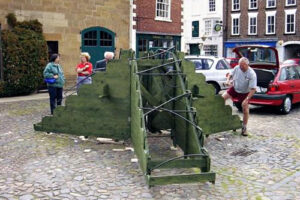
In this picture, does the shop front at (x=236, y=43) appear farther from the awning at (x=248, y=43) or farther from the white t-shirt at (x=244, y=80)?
the white t-shirt at (x=244, y=80)

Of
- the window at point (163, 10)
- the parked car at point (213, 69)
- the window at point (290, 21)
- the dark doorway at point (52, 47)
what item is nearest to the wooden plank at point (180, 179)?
the parked car at point (213, 69)

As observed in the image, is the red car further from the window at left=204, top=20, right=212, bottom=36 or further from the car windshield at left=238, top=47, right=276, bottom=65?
the window at left=204, top=20, right=212, bottom=36

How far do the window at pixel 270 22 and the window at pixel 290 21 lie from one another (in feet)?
4.48

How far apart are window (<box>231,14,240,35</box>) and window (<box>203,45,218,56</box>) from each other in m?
2.75

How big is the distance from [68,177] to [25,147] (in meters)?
2.05

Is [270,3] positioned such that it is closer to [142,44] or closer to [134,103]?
[142,44]

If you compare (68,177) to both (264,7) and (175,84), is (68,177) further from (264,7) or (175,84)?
(264,7)

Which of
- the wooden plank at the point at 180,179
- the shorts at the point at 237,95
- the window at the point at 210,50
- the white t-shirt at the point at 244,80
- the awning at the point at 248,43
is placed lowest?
the wooden plank at the point at 180,179

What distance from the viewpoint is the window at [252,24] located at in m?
41.2

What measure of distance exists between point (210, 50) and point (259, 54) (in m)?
33.7

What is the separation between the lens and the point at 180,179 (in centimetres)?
497

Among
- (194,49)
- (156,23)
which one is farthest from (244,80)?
(194,49)

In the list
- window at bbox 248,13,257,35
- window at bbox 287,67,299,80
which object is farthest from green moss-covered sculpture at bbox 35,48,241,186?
window at bbox 248,13,257,35

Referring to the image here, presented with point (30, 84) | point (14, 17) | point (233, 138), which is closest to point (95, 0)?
point (14, 17)
